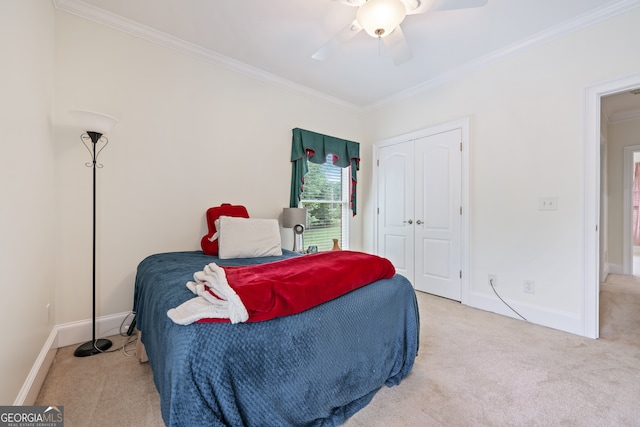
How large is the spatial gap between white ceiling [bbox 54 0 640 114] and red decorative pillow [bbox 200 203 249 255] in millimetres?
1577

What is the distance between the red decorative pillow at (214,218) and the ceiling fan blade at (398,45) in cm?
201

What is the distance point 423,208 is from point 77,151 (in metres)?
3.61

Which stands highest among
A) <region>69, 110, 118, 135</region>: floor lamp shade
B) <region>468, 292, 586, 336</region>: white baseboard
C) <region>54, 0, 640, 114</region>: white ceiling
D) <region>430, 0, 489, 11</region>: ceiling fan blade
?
<region>54, 0, 640, 114</region>: white ceiling

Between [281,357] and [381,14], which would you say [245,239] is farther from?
[381,14]

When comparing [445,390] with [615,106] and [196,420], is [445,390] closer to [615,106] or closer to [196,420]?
[196,420]

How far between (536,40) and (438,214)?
1.93 m

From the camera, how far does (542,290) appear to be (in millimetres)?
2549

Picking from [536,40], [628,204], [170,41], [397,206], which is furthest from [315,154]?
[628,204]

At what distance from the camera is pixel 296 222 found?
3160 mm

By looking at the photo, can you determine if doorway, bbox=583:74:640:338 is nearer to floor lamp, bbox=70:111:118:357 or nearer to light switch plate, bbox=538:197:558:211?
light switch plate, bbox=538:197:558:211

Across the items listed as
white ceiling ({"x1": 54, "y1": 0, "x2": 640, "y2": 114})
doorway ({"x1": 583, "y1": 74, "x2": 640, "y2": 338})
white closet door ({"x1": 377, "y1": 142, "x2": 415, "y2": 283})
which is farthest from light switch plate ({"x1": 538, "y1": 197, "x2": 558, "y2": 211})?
white ceiling ({"x1": 54, "y1": 0, "x2": 640, "y2": 114})

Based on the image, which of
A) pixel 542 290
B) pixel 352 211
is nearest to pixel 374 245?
pixel 352 211

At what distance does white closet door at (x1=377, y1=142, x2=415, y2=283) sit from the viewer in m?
3.67

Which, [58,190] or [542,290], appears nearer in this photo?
A: [58,190]
